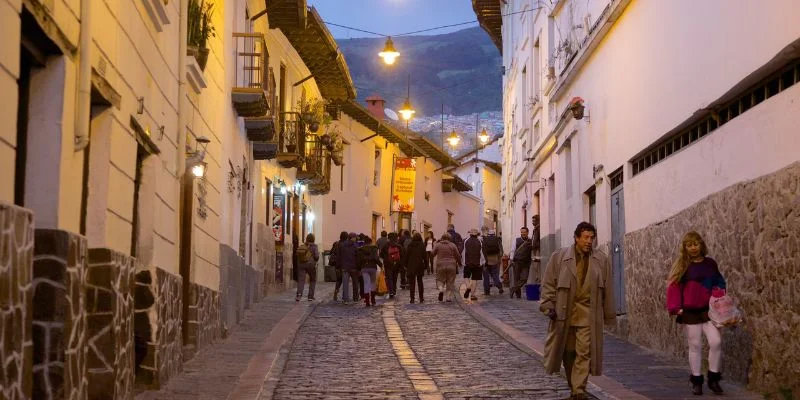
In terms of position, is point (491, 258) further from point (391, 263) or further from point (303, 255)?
point (303, 255)

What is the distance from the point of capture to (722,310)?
35.1 ft

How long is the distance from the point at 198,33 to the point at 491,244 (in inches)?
552

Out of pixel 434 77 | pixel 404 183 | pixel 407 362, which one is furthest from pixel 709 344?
pixel 434 77

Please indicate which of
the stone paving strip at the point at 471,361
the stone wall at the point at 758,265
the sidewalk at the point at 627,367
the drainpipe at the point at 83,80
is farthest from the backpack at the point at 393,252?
the drainpipe at the point at 83,80

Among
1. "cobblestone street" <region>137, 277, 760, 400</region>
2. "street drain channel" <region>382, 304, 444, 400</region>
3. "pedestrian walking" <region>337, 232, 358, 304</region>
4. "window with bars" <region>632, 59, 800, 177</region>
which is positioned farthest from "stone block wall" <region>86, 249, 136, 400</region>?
"pedestrian walking" <region>337, 232, 358, 304</region>

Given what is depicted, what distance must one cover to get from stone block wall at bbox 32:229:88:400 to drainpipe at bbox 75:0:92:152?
32.5 inches

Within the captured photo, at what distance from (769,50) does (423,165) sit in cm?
4549

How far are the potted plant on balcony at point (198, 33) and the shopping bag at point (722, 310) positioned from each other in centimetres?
667

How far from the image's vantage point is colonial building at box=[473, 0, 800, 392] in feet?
32.5

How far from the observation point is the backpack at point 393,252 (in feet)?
88.2

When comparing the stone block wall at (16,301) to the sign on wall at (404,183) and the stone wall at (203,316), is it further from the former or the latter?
the sign on wall at (404,183)

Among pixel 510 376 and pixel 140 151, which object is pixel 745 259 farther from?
pixel 140 151

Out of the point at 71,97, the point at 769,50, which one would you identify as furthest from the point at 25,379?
the point at 769,50

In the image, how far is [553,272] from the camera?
436 inches
